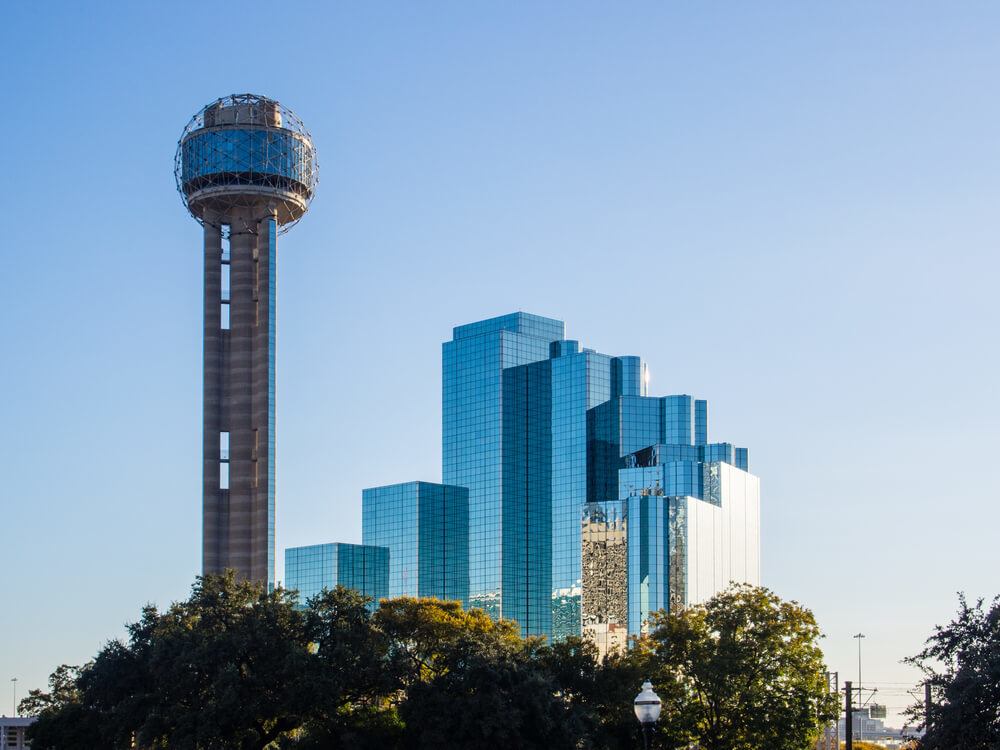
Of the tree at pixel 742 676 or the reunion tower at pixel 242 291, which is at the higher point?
the reunion tower at pixel 242 291

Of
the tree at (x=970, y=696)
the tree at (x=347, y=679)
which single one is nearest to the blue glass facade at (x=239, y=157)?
the tree at (x=347, y=679)

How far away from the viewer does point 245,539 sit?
154m

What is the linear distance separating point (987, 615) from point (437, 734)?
3169cm

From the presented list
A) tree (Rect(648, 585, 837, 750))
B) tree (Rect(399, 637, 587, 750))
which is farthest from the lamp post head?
tree (Rect(648, 585, 837, 750))

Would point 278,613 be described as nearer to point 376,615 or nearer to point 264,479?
point 376,615

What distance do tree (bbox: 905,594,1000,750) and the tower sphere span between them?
114m

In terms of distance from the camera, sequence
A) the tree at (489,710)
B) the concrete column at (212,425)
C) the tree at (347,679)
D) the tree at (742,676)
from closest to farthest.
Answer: the tree at (489,710)
the tree at (347,679)
the tree at (742,676)
the concrete column at (212,425)

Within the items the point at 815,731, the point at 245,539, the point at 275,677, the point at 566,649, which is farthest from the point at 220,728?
the point at 245,539

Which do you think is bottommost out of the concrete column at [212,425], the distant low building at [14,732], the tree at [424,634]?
the distant low building at [14,732]

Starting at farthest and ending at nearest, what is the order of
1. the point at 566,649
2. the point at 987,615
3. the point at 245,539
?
the point at 245,539, the point at 566,649, the point at 987,615

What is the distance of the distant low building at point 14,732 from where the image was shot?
157m

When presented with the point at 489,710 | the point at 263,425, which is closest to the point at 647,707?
the point at 489,710

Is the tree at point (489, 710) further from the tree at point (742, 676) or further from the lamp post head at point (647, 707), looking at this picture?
the lamp post head at point (647, 707)

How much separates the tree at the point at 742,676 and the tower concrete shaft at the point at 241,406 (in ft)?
233
